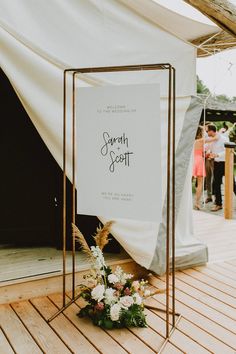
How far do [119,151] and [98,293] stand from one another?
0.94 meters

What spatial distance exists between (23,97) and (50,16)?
0.64 metres

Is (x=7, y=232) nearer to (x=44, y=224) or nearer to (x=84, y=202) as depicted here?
(x=44, y=224)

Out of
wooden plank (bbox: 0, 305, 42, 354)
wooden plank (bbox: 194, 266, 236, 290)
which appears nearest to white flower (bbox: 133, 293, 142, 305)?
wooden plank (bbox: 0, 305, 42, 354)

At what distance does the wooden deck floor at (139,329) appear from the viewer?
2438 millimetres

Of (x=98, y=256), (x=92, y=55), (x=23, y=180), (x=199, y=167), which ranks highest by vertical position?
(x=92, y=55)

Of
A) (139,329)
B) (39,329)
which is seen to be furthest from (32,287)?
(139,329)

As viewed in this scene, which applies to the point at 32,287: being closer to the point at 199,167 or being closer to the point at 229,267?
the point at 229,267

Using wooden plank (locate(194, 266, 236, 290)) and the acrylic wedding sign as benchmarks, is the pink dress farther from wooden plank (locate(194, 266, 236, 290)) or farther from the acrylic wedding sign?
the acrylic wedding sign

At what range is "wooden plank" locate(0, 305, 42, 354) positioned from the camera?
2404 mm

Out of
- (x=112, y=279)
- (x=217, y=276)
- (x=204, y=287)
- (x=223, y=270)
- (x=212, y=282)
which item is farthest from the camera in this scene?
(x=223, y=270)

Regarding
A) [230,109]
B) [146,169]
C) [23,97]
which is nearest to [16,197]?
[23,97]

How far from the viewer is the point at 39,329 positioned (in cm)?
264

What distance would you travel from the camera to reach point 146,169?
2.51m

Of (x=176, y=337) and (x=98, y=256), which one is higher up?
(x=98, y=256)
